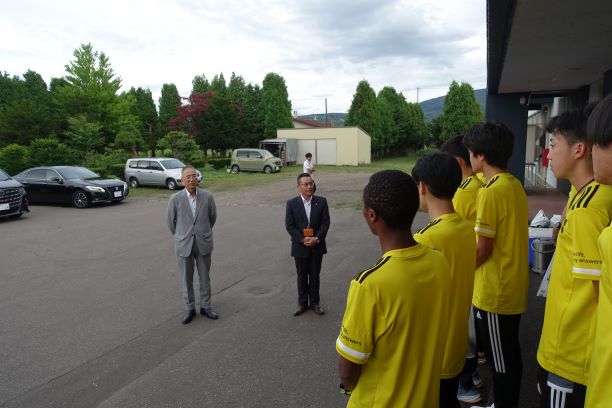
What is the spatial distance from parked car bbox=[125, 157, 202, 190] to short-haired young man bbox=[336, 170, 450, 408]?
61.6ft

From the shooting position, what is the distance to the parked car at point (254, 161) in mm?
28562

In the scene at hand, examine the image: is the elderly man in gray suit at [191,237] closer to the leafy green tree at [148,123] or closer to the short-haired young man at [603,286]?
the short-haired young man at [603,286]

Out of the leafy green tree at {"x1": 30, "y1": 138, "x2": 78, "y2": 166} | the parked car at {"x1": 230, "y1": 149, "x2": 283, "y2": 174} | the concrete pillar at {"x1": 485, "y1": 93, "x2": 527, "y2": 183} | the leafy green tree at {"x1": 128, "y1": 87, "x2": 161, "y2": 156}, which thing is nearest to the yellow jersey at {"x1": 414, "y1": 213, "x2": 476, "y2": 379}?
the concrete pillar at {"x1": 485, "y1": 93, "x2": 527, "y2": 183}

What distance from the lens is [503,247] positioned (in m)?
2.61

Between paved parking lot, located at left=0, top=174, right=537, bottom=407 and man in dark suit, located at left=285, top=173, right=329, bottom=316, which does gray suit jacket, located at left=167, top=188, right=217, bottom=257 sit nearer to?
paved parking lot, located at left=0, top=174, right=537, bottom=407

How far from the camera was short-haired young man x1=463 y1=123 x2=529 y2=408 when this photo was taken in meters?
2.58

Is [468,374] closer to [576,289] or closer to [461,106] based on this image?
[576,289]

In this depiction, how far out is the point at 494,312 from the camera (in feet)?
8.63

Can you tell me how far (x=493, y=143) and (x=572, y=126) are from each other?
836 millimetres

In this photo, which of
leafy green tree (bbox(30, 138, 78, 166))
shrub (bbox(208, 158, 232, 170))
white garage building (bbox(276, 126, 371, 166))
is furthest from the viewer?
white garage building (bbox(276, 126, 371, 166))

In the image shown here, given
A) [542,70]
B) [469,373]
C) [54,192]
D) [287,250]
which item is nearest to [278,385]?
[469,373]

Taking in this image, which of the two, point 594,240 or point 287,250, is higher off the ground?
point 594,240

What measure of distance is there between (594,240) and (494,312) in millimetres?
1169

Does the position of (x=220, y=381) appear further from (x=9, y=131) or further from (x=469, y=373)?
(x=9, y=131)
